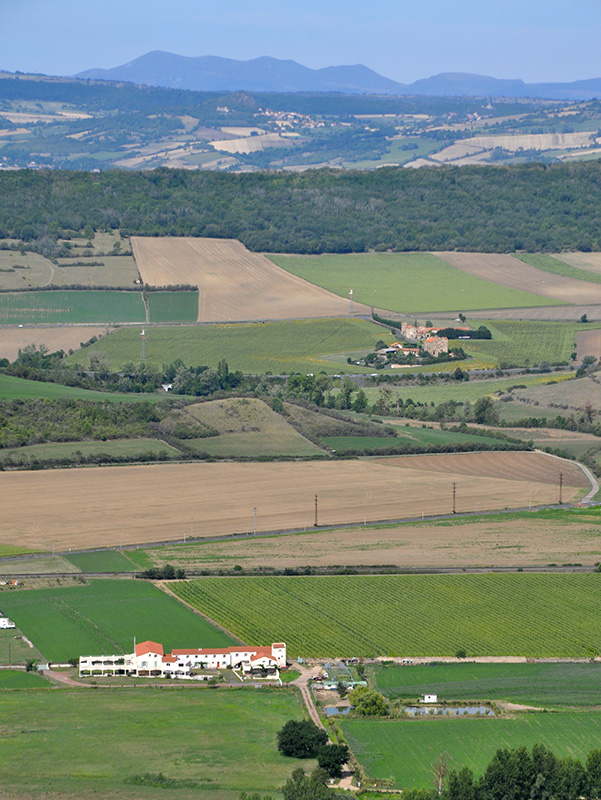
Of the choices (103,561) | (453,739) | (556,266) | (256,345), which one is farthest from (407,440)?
(556,266)

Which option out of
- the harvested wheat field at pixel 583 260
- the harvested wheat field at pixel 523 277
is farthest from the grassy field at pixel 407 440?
the harvested wheat field at pixel 583 260

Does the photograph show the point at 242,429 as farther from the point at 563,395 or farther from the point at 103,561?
the point at 103,561

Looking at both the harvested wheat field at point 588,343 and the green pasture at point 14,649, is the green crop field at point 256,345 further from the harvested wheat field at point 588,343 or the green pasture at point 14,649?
the green pasture at point 14,649

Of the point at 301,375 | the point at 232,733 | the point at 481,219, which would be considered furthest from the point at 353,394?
the point at 481,219

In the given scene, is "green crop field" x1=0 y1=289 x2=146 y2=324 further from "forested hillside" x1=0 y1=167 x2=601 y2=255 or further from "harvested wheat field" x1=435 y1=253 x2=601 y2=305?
"harvested wheat field" x1=435 y1=253 x2=601 y2=305

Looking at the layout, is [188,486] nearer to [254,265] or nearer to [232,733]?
[232,733]

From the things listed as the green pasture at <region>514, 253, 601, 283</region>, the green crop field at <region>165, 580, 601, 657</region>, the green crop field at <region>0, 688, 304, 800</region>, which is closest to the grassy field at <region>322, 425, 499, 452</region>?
the green crop field at <region>165, 580, 601, 657</region>

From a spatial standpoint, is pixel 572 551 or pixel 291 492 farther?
pixel 291 492
